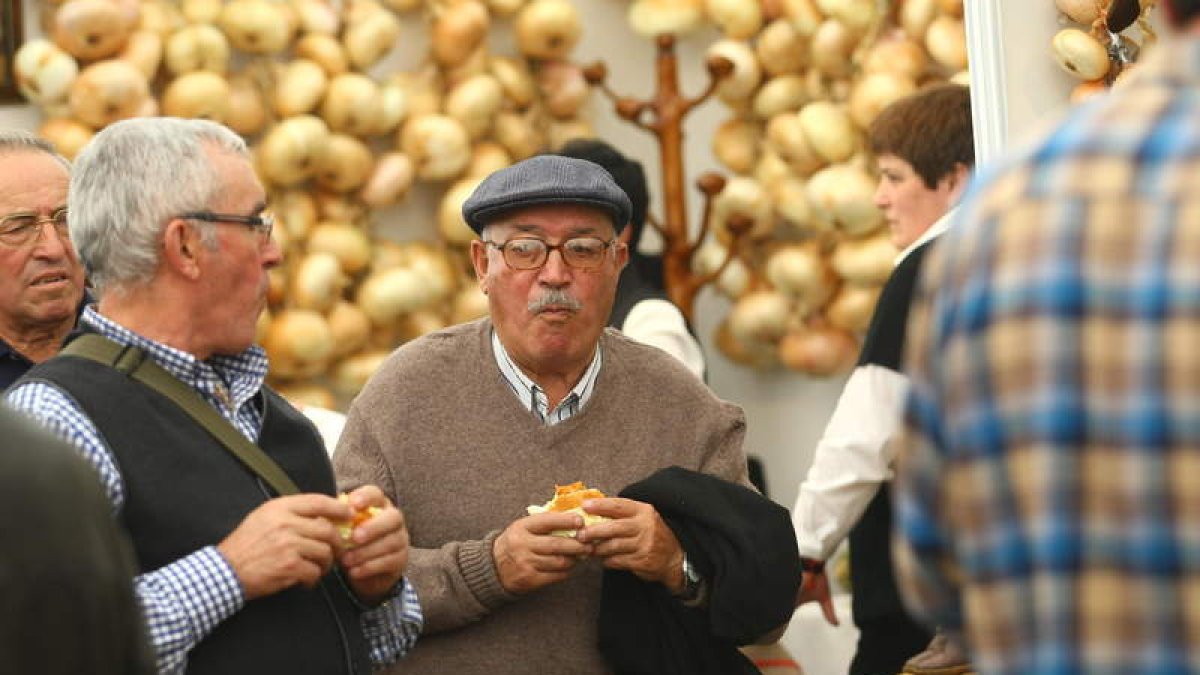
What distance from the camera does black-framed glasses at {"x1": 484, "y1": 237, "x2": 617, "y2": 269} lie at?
3086 millimetres

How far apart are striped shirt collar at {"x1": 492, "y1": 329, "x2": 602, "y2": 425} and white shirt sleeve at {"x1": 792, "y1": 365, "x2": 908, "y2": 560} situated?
851 millimetres

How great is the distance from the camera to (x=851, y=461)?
3.83 meters

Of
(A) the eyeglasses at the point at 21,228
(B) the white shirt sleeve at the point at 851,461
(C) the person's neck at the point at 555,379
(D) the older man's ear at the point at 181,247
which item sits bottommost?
(B) the white shirt sleeve at the point at 851,461

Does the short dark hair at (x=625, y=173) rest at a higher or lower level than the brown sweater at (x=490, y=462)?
higher

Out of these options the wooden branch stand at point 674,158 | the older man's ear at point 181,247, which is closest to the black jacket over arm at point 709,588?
the older man's ear at point 181,247

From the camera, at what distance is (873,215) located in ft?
16.0

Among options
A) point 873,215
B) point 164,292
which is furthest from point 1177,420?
point 873,215

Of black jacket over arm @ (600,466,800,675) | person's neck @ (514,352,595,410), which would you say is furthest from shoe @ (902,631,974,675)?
person's neck @ (514,352,595,410)

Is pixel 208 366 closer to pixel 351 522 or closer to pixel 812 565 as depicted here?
pixel 351 522

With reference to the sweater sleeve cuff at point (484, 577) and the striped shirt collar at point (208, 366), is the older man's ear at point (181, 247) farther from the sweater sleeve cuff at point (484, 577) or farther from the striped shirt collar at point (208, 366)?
the sweater sleeve cuff at point (484, 577)

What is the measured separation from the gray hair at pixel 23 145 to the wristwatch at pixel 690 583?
3.95 feet

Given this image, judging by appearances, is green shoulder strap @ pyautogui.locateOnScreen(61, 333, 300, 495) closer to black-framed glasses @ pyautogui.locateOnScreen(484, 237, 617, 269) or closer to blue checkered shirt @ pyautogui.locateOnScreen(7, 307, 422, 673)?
blue checkered shirt @ pyautogui.locateOnScreen(7, 307, 422, 673)

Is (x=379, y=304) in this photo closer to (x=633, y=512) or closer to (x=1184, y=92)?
(x=633, y=512)

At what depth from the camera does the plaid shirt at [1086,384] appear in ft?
4.75
